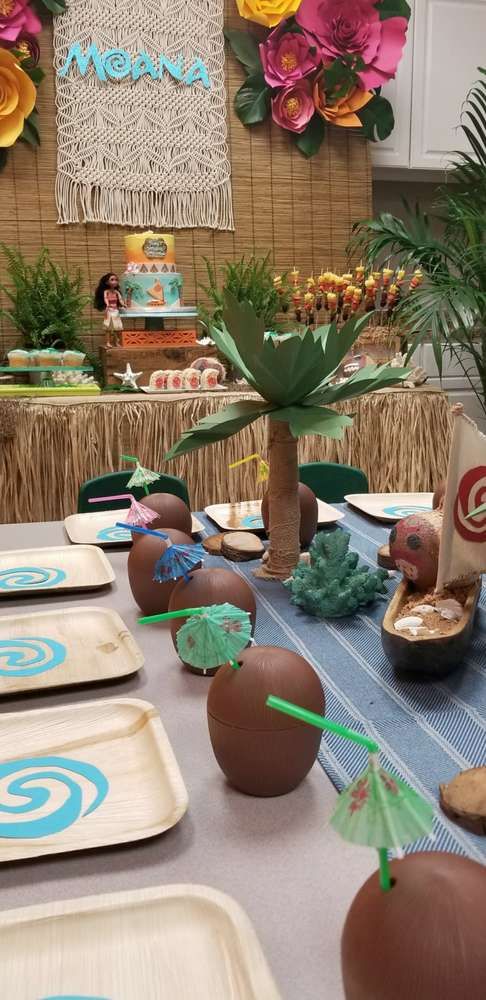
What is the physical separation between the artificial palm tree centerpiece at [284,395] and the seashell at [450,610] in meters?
0.23

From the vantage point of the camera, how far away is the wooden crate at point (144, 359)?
240 centimetres

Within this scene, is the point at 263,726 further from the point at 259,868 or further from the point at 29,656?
the point at 29,656

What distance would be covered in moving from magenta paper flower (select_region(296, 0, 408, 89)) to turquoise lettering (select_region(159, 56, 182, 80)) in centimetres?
43

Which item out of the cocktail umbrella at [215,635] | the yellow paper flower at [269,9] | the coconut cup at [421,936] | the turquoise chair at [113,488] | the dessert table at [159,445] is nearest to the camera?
the coconut cup at [421,936]

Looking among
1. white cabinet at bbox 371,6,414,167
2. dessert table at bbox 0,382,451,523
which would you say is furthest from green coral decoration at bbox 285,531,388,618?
white cabinet at bbox 371,6,414,167

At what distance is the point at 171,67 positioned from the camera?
8.87ft

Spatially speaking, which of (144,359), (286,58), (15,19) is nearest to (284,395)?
(144,359)

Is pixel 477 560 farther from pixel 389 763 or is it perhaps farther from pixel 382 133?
pixel 382 133

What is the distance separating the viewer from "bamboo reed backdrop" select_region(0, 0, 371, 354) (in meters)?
2.64

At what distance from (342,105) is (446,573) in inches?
100

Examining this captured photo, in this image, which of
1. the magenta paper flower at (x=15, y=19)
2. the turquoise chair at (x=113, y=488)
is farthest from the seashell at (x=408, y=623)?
the magenta paper flower at (x=15, y=19)

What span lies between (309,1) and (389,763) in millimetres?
2810

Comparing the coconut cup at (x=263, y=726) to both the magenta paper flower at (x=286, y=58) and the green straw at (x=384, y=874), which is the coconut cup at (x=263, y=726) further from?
the magenta paper flower at (x=286, y=58)

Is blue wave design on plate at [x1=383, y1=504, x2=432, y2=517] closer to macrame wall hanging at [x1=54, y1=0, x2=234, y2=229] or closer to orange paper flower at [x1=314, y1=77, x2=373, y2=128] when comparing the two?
macrame wall hanging at [x1=54, y1=0, x2=234, y2=229]
